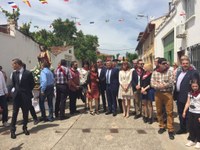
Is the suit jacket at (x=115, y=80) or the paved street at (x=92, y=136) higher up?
the suit jacket at (x=115, y=80)

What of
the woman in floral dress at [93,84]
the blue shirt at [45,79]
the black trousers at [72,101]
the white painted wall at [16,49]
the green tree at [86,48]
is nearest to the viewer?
the blue shirt at [45,79]

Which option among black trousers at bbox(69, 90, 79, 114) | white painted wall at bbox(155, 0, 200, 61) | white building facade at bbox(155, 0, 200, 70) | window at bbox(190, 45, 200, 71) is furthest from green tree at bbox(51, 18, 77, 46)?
black trousers at bbox(69, 90, 79, 114)

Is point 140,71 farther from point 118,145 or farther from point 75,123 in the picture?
point 118,145

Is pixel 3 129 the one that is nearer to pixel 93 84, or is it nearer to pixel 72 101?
pixel 72 101

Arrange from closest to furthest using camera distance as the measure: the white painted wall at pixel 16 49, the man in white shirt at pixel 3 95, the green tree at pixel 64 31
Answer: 1. the man in white shirt at pixel 3 95
2. the white painted wall at pixel 16 49
3. the green tree at pixel 64 31

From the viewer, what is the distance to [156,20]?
26094 mm

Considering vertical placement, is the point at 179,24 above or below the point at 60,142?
above

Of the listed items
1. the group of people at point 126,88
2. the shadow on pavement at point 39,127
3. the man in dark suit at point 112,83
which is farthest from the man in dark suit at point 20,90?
the man in dark suit at point 112,83

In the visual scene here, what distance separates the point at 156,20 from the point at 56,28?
42.9 meters

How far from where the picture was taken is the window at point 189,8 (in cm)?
1181

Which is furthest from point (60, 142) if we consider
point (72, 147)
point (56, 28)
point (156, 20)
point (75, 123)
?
point (56, 28)

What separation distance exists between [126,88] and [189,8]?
19.2ft

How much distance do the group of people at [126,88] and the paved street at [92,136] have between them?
0.31 m

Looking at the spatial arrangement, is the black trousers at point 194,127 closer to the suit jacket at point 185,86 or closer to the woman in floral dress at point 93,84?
the suit jacket at point 185,86
